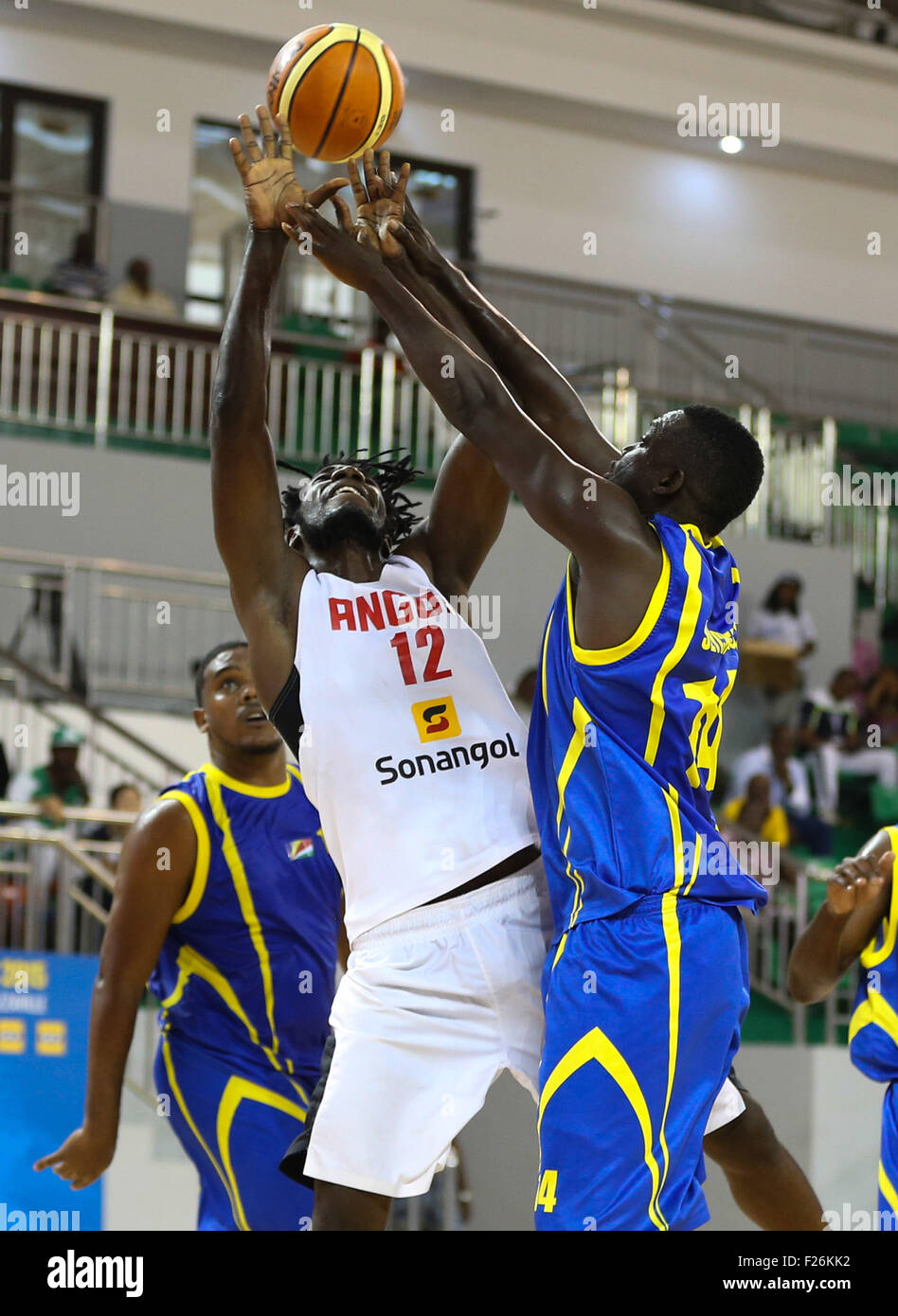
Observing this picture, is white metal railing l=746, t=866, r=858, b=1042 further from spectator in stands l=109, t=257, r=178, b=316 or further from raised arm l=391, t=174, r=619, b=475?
spectator in stands l=109, t=257, r=178, b=316

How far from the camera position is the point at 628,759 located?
3533 millimetres

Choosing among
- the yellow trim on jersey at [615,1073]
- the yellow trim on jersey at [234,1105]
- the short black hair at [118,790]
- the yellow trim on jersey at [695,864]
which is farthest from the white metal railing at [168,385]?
the yellow trim on jersey at [615,1073]

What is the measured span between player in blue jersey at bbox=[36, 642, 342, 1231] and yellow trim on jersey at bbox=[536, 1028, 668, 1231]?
175 centimetres

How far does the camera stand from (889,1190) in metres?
4.58

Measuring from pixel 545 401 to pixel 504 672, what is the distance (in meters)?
8.60

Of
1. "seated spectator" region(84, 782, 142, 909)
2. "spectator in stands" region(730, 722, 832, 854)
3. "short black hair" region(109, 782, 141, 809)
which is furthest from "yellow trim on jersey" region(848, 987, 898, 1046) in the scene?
"spectator in stands" region(730, 722, 832, 854)

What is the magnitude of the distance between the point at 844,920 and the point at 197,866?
6.24 feet

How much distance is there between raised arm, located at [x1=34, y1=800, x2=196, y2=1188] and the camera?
4891 millimetres

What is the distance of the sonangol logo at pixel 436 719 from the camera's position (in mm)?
3875

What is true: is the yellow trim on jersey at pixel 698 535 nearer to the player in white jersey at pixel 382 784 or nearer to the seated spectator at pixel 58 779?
the player in white jersey at pixel 382 784

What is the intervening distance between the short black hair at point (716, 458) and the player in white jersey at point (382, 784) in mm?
697

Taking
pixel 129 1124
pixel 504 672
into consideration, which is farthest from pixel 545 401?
pixel 504 672

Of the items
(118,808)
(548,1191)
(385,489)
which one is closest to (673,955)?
(548,1191)
